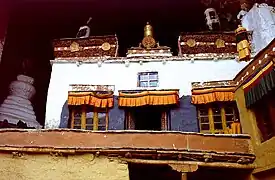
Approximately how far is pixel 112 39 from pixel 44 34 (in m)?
5.92

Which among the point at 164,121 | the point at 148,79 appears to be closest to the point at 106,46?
the point at 148,79

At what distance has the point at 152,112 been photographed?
45.1ft

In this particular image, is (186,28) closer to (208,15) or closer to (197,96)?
(208,15)

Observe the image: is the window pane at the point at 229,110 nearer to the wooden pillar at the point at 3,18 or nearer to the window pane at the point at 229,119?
the window pane at the point at 229,119

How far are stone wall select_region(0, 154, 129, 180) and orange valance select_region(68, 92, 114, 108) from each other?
3.61 metres

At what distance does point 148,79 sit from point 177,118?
88.0 inches

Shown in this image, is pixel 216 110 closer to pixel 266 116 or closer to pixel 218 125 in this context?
pixel 218 125

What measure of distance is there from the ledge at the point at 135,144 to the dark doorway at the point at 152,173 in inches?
43.2

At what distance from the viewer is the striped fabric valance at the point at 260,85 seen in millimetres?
9133

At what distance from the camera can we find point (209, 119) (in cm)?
1255

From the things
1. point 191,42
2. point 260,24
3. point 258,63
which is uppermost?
point 260,24

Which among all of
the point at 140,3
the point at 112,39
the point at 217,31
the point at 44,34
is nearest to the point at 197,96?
the point at 217,31

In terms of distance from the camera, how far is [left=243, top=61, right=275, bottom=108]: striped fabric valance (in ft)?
30.0

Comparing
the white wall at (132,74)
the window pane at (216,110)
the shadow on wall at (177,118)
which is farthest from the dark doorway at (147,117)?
the window pane at (216,110)
